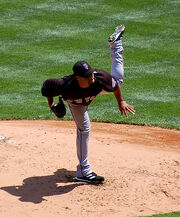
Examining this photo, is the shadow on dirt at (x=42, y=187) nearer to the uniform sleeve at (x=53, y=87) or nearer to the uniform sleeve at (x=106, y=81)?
the uniform sleeve at (x=53, y=87)

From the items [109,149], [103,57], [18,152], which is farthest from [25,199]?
[103,57]

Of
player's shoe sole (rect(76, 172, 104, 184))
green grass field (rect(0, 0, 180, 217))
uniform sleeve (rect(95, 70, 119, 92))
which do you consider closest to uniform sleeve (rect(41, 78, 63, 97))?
uniform sleeve (rect(95, 70, 119, 92))

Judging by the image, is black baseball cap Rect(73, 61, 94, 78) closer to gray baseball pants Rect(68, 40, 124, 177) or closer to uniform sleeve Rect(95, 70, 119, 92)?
uniform sleeve Rect(95, 70, 119, 92)

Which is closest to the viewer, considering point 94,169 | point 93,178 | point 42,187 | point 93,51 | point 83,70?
point 83,70

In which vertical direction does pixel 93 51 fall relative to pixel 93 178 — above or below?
above

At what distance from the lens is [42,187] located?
274 inches

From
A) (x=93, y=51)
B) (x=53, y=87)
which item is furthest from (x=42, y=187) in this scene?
(x=93, y=51)

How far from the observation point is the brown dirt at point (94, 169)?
254 inches

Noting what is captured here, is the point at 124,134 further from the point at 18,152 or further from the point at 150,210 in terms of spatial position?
the point at 150,210

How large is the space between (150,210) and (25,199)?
1.46m

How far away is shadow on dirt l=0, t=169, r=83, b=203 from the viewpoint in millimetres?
6720

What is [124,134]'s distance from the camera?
9414mm

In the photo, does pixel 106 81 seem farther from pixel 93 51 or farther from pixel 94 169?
pixel 93 51

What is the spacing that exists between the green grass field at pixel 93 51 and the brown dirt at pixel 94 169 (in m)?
1.35
